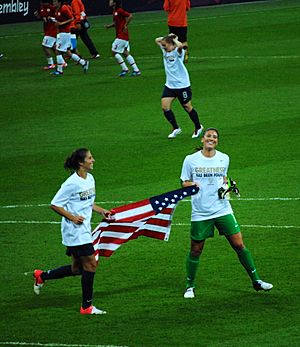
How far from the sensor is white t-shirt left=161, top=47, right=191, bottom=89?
2314 centimetres

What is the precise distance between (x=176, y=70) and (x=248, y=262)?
32.9ft

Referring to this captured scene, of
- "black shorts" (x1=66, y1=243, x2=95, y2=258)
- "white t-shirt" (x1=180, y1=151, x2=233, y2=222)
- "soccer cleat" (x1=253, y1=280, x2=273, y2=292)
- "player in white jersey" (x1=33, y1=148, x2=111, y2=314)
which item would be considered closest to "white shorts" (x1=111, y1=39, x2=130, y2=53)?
"white t-shirt" (x1=180, y1=151, x2=233, y2=222)

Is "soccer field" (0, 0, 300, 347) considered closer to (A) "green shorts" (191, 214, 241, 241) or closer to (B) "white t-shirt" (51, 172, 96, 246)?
(A) "green shorts" (191, 214, 241, 241)

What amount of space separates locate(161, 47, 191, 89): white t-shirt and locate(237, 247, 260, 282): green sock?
9.95 m

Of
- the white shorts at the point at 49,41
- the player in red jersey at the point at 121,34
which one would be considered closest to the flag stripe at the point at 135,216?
the player in red jersey at the point at 121,34

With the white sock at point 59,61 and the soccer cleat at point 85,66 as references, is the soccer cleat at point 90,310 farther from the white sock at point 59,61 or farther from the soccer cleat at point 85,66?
the soccer cleat at point 85,66

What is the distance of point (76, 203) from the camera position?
42.6 ft

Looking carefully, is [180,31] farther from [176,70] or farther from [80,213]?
[80,213]

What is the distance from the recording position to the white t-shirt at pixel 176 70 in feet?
75.9

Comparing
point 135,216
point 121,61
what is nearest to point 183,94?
point 121,61

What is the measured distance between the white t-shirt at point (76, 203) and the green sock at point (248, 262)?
6.53 feet

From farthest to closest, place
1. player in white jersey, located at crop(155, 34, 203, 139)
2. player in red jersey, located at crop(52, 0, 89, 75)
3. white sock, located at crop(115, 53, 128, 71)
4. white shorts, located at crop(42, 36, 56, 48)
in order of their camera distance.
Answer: white shorts, located at crop(42, 36, 56, 48) < player in red jersey, located at crop(52, 0, 89, 75) < white sock, located at crop(115, 53, 128, 71) < player in white jersey, located at crop(155, 34, 203, 139)

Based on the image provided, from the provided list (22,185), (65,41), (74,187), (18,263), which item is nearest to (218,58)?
(65,41)

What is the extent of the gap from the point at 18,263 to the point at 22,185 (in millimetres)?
5139
